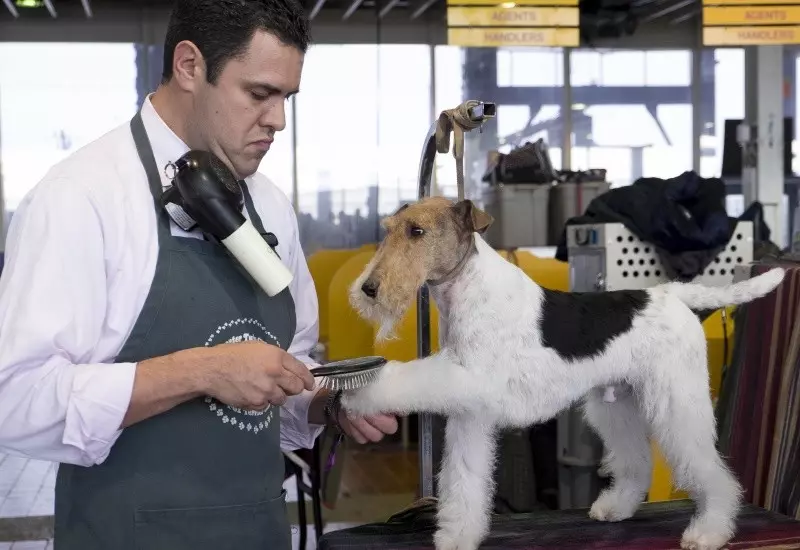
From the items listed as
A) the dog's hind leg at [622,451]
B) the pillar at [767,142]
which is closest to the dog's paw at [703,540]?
the dog's hind leg at [622,451]

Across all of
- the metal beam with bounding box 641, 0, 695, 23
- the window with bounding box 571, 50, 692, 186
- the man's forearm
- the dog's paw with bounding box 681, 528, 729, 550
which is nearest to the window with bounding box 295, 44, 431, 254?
the window with bounding box 571, 50, 692, 186

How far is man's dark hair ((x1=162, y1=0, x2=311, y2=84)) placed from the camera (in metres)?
1.25

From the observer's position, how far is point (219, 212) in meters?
1.23

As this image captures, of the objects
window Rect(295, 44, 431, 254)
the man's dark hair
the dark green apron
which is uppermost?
window Rect(295, 44, 431, 254)

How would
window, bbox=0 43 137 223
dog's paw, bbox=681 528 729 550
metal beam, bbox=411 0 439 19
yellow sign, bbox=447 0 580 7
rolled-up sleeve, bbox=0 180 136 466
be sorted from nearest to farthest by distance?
rolled-up sleeve, bbox=0 180 136 466 → dog's paw, bbox=681 528 729 550 → yellow sign, bbox=447 0 580 7 → window, bbox=0 43 137 223 → metal beam, bbox=411 0 439 19

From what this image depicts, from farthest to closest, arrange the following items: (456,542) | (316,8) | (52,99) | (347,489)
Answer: (52,99)
(316,8)
(347,489)
(456,542)

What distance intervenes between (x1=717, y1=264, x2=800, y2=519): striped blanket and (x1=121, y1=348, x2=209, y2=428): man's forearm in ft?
3.70

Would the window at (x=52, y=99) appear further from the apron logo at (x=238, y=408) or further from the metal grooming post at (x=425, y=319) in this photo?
the apron logo at (x=238, y=408)

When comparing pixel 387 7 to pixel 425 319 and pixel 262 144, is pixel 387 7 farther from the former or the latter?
pixel 262 144

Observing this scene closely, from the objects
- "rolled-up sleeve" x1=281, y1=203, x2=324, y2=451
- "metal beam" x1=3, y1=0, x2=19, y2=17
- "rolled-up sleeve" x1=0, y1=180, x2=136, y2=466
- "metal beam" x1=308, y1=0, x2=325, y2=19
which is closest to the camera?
"rolled-up sleeve" x1=0, y1=180, x2=136, y2=466

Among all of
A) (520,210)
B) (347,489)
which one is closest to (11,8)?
(520,210)

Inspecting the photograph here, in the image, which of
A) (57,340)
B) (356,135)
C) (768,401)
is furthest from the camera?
(356,135)

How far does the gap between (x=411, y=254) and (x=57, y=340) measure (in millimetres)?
461

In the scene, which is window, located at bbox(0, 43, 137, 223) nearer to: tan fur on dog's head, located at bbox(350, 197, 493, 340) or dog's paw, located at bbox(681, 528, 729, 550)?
tan fur on dog's head, located at bbox(350, 197, 493, 340)
